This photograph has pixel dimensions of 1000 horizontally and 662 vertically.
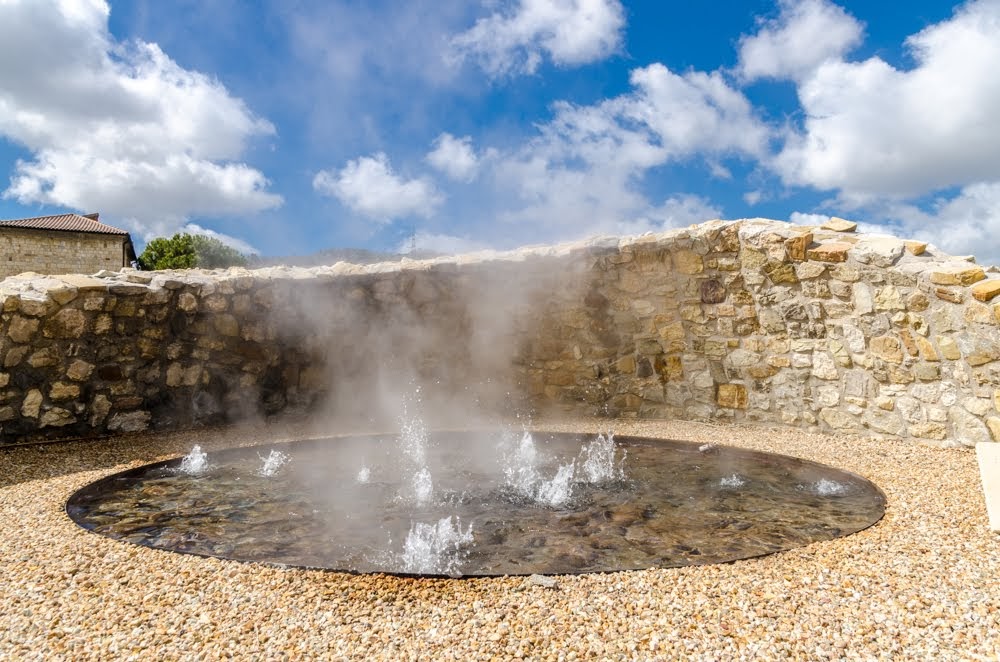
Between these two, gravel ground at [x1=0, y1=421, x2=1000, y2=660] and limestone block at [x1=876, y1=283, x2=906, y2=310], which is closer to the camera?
gravel ground at [x1=0, y1=421, x2=1000, y2=660]

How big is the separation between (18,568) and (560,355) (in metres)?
4.82

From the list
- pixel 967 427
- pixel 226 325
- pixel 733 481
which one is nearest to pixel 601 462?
pixel 733 481

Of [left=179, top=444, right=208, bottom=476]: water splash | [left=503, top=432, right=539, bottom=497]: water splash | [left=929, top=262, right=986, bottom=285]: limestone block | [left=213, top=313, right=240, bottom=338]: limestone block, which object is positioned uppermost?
[left=213, top=313, right=240, bottom=338]: limestone block

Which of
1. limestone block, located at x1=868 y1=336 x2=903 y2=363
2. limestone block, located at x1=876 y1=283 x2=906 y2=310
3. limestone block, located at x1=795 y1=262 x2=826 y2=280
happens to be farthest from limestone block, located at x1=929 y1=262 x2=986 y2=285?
limestone block, located at x1=795 y1=262 x2=826 y2=280

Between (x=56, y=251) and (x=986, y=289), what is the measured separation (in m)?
31.3

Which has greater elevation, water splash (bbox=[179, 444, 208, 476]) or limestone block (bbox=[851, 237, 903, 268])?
limestone block (bbox=[851, 237, 903, 268])

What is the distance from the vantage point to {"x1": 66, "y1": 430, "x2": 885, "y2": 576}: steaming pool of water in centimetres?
257

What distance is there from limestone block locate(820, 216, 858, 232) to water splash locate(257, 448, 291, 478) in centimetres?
521

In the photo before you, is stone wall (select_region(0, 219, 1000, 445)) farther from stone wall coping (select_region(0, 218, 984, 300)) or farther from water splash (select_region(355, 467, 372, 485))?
water splash (select_region(355, 467, 372, 485))

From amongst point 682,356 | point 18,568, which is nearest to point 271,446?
point 18,568

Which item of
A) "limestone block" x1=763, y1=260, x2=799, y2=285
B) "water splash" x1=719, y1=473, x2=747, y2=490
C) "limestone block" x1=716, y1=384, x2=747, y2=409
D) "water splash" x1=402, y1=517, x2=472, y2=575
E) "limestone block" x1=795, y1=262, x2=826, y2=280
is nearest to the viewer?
"water splash" x1=402, y1=517, x2=472, y2=575

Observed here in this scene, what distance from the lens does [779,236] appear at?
209 inches

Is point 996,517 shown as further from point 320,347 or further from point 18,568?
point 320,347

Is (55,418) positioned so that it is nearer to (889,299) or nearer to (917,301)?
(889,299)
